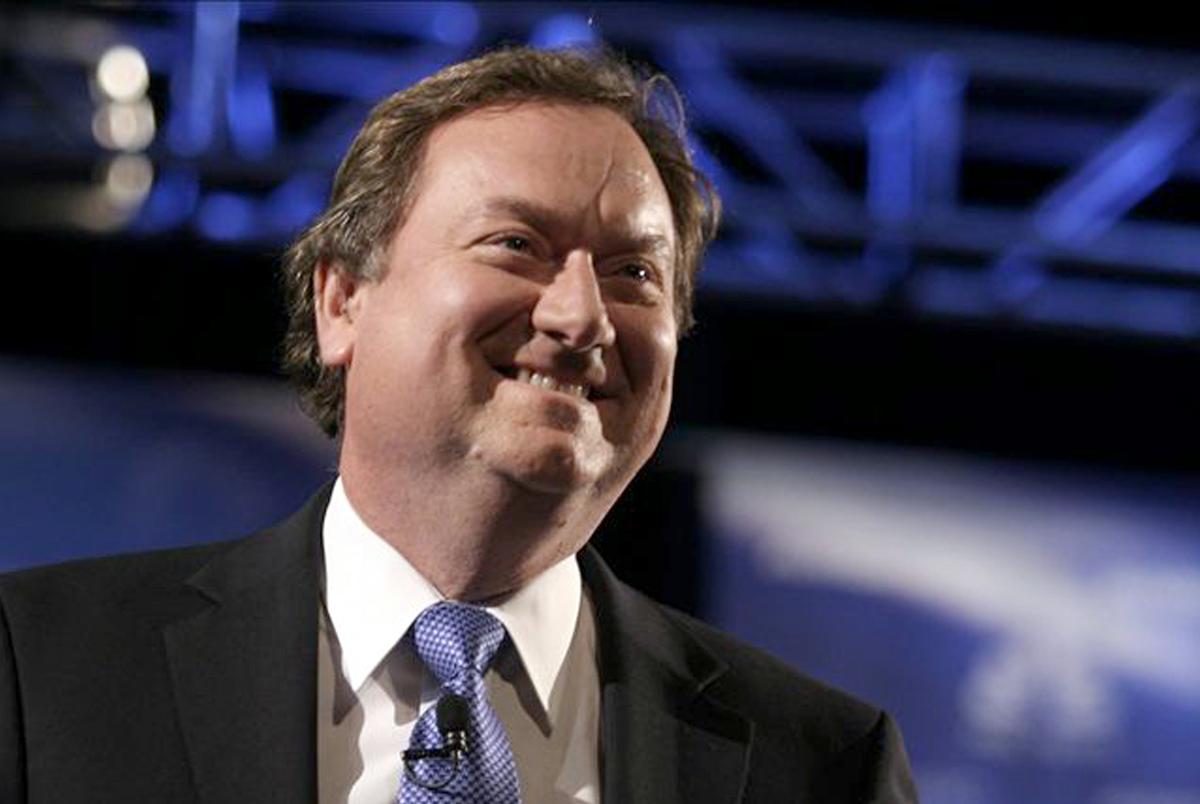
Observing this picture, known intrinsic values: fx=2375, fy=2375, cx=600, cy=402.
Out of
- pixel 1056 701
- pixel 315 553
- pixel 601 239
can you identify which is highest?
pixel 601 239

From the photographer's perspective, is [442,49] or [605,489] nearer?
[605,489]

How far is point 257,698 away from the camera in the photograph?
2031mm

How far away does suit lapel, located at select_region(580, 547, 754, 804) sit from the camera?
83.0 inches

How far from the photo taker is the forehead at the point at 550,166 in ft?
7.26

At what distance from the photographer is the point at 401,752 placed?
2.03 m

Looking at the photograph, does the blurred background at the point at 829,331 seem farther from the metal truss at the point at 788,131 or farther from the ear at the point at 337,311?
the ear at the point at 337,311

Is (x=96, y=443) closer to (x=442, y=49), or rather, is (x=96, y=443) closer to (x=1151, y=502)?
A: (x=442, y=49)

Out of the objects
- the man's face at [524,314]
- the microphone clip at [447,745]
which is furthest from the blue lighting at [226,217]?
the microphone clip at [447,745]

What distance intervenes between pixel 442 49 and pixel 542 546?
306 cm

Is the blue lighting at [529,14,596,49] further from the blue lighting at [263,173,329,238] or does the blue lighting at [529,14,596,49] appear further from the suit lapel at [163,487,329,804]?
the suit lapel at [163,487,329,804]

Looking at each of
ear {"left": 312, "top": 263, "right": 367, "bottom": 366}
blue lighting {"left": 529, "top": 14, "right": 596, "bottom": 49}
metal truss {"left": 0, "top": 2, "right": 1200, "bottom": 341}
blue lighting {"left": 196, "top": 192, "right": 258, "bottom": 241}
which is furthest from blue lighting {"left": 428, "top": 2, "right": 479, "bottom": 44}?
ear {"left": 312, "top": 263, "right": 367, "bottom": 366}

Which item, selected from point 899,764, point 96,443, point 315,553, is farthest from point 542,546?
point 96,443

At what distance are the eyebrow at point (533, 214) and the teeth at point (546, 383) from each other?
0.14 meters

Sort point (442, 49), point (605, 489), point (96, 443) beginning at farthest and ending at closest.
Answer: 1. point (96, 443)
2. point (442, 49)
3. point (605, 489)
